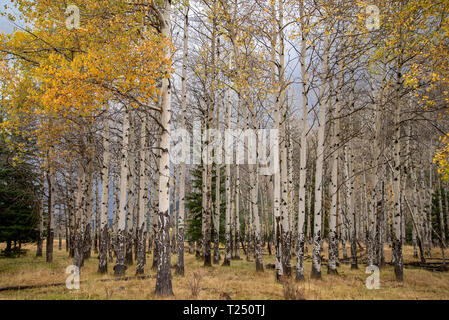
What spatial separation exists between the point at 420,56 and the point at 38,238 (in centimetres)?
2153

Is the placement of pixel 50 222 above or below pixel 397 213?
below

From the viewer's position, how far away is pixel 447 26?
6.51 m

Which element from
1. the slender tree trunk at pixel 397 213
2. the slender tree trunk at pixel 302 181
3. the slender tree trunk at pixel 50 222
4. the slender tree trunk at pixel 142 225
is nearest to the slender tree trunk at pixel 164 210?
the slender tree trunk at pixel 142 225

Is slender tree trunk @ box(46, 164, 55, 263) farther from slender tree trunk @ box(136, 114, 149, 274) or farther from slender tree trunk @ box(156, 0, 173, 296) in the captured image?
slender tree trunk @ box(156, 0, 173, 296)

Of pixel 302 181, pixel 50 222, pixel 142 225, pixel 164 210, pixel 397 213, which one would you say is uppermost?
pixel 302 181

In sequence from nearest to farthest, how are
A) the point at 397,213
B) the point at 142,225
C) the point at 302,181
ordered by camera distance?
1. the point at 302,181
2. the point at 397,213
3. the point at 142,225

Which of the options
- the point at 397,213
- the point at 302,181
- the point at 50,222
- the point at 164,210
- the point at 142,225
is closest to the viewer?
the point at 164,210

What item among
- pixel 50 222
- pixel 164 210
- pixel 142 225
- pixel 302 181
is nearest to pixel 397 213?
pixel 302 181

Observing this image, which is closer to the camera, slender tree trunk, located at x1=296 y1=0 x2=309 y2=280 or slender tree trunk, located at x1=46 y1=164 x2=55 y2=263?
slender tree trunk, located at x1=296 y1=0 x2=309 y2=280

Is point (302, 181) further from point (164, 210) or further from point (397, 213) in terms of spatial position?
point (164, 210)

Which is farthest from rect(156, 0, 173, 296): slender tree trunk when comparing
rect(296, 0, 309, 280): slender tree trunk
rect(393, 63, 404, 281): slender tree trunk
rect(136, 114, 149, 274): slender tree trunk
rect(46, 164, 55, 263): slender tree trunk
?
rect(46, 164, 55, 263): slender tree trunk

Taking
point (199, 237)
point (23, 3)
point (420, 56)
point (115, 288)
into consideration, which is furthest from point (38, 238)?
point (420, 56)
